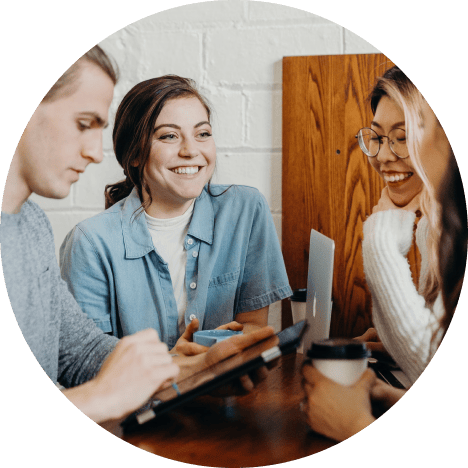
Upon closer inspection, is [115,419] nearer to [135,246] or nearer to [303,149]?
[135,246]

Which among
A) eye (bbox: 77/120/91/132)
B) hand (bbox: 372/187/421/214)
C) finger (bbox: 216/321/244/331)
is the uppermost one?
eye (bbox: 77/120/91/132)

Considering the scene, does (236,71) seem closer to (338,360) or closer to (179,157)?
(179,157)

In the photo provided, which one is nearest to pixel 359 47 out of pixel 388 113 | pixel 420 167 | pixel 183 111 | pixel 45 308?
pixel 388 113

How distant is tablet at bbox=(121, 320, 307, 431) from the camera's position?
3.38ft

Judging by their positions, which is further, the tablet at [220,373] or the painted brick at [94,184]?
the painted brick at [94,184]

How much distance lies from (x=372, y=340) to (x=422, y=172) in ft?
1.07

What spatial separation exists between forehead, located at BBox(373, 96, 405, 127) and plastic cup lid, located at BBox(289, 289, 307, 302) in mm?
346

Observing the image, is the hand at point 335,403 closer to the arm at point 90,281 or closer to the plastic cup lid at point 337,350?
the plastic cup lid at point 337,350

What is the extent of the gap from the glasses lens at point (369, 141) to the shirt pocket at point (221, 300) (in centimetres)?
33

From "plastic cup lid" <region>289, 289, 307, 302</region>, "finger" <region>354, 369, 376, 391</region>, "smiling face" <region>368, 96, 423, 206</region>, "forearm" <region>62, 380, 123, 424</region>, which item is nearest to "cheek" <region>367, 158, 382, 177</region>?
"smiling face" <region>368, 96, 423, 206</region>

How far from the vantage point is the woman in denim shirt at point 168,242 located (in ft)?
3.63

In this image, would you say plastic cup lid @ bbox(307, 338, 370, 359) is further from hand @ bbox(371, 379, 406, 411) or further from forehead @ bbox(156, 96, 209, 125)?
forehead @ bbox(156, 96, 209, 125)

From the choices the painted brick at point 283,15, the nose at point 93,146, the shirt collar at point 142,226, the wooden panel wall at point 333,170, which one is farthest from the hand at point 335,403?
the painted brick at point 283,15

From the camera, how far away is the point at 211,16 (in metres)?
1.16
